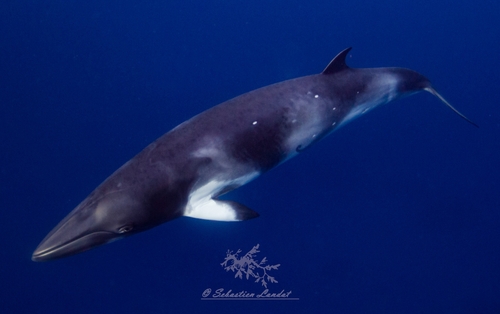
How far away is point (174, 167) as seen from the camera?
6.37 m

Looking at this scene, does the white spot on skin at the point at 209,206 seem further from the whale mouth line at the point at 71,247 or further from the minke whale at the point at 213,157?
the whale mouth line at the point at 71,247

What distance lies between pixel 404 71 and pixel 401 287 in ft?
28.0

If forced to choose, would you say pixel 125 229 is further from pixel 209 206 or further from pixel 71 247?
pixel 209 206

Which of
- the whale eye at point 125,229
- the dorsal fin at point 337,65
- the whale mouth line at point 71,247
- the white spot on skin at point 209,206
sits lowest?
the whale mouth line at point 71,247

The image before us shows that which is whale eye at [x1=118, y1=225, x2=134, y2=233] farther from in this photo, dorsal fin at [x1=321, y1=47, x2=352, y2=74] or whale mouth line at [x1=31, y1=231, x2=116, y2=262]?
dorsal fin at [x1=321, y1=47, x2=352, y2=74]

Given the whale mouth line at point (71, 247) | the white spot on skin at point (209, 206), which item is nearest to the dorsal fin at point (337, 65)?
the white spot on skin at point (209, 206)

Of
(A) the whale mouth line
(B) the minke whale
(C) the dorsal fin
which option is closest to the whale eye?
(B) the minke whale

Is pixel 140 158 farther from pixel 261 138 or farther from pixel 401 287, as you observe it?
pixel 401 287

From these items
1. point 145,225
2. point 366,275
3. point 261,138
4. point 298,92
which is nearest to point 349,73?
point 298,92

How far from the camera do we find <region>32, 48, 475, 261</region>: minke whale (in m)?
5.92

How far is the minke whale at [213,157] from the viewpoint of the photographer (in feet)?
19.4

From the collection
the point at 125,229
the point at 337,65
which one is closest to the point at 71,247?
the point at 125,229

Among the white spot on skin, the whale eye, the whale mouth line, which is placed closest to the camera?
the whale mouth line

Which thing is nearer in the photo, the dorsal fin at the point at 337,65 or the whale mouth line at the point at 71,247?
the whale mouth line at the point at 71,247
